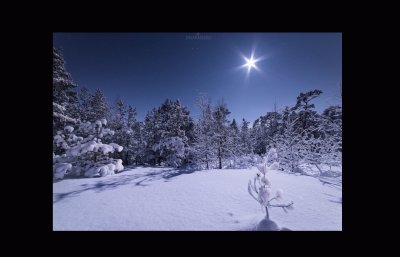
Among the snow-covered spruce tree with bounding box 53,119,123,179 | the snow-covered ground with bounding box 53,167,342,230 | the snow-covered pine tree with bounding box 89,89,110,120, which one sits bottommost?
the snow-covered ground with bounding box 53,167,342,230

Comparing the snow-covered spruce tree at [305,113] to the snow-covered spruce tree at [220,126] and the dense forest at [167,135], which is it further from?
the snow-covered spruce tree at [220,126]

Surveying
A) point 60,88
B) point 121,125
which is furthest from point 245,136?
point 60,88

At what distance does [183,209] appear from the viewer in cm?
401

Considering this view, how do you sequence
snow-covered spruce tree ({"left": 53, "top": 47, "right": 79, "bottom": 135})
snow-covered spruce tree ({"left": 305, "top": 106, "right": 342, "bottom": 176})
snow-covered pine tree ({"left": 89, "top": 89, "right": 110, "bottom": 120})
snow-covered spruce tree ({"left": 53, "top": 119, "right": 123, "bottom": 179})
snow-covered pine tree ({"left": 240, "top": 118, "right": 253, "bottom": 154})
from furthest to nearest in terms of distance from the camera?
1. snow-covered pine tree ({"left": 240, "top": 118, "right": 253, "bottom": 154})
2. snow-covered pine tree ({"left": 89, "top": 89, "right": 110, "bottom": 120})
3. snow-covered spruce tree ({"left": 305, "top": 106, "right": 342, "bottom": 176})
4. snow-covered spruce tree ({"left": 53, "top": 47, "right": 79, "bottom": 135})
5. snow-covered spruce tree ({"left": 53, "top": 119, "right": 123, "bottom": 179})

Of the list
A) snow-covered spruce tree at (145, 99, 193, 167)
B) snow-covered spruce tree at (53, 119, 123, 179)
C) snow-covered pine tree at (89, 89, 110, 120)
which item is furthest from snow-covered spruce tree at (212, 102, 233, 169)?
snow-covered pine tree at (89, 89, 110, 120)

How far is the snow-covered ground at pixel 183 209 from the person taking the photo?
11.6 feet

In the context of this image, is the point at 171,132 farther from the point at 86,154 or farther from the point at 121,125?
the point at 86,154

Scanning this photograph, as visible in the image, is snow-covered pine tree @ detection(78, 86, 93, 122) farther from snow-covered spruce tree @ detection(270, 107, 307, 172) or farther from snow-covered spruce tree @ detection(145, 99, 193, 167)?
snow-covered spruce tree @ detection(270, 107, 307, 172)

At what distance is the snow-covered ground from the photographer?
3547 mm
